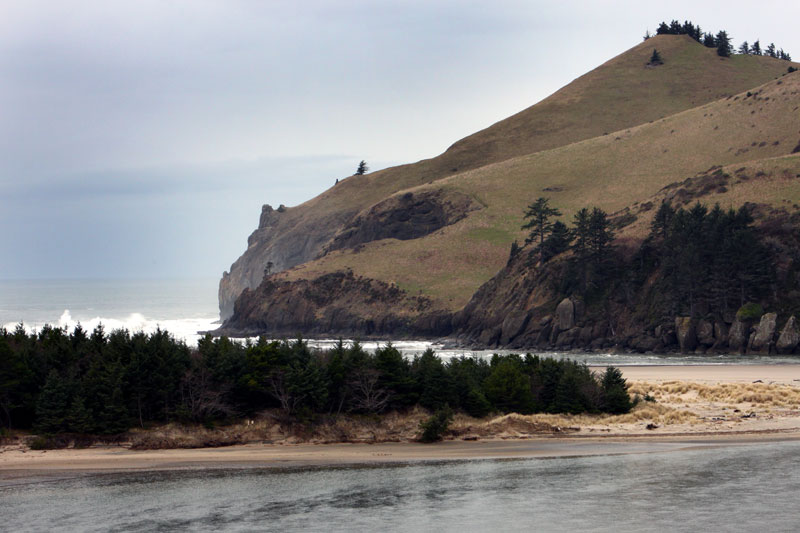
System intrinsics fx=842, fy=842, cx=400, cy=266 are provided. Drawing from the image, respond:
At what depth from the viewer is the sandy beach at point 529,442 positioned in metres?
36.0

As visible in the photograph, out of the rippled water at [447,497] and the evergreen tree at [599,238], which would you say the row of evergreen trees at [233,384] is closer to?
the rippled water at [447,497]

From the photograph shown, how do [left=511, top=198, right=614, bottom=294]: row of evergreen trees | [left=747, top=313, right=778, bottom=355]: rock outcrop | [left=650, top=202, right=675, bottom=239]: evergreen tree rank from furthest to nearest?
1. [left=650, top=202, right=675, bottom=239]: evergreen tree
2. [left=511, top=198, right=614, bottom=294]: row of evergreen trees
3. [left=747, top=313, right=778, bottom=355]: rock outcrop

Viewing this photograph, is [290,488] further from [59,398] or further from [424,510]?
[59,398]

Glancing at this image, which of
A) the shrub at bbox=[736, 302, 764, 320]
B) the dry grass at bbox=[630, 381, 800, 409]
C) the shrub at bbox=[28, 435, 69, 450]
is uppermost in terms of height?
the shrub at bbox=[736, 302, 764, 320]

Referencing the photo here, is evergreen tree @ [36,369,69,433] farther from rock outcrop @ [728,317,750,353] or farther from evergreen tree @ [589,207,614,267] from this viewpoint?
evergreen tree @ [589,207,614,267]

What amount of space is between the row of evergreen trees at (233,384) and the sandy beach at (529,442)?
58.3 inches

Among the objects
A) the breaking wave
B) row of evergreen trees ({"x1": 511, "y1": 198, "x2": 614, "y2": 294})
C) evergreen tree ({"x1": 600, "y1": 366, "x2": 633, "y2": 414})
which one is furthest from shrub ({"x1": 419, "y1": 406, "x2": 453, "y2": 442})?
the breaking wave

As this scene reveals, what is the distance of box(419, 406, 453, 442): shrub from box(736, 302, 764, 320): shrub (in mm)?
62011

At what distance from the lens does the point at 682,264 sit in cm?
9944

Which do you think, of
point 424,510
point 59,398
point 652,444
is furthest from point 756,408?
point 59,398

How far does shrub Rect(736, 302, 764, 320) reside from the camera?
91.5 m

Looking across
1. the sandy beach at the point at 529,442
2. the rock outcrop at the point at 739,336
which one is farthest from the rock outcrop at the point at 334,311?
the sandy beach at the point at 529,442

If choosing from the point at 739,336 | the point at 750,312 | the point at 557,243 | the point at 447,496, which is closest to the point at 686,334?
the point at 739,336

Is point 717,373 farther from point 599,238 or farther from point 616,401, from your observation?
point 599,238
